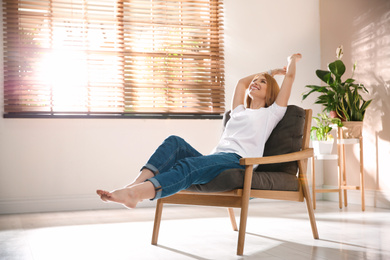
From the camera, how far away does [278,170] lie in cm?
267

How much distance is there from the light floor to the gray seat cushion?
316 mm

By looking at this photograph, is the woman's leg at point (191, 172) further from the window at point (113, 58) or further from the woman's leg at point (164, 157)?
the window at point (113, 58)

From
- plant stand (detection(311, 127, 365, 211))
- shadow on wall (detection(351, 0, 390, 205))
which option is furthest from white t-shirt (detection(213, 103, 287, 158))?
shadow on wall (detection(351, 0, 390, 205))

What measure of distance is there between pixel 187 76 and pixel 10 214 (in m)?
2.06

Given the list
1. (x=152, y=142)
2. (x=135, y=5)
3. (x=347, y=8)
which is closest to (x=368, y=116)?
(x=347, y=8)

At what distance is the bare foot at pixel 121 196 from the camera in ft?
6.42

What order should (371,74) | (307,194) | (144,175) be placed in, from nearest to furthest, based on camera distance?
(144,175) < (307,194) < (371,74)

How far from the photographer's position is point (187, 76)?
15.3 ft

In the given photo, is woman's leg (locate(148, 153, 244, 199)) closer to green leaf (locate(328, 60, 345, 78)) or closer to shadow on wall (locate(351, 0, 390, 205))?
green leaf (locate(328, 60, 345, 78))

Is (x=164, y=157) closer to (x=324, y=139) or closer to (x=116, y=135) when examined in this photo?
(x=116, y=135)

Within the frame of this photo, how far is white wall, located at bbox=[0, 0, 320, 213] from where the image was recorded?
13.7 feet

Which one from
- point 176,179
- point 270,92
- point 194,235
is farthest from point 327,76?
point 176,179

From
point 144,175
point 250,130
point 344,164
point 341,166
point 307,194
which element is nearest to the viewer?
point 144,175

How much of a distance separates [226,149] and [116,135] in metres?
2.03
